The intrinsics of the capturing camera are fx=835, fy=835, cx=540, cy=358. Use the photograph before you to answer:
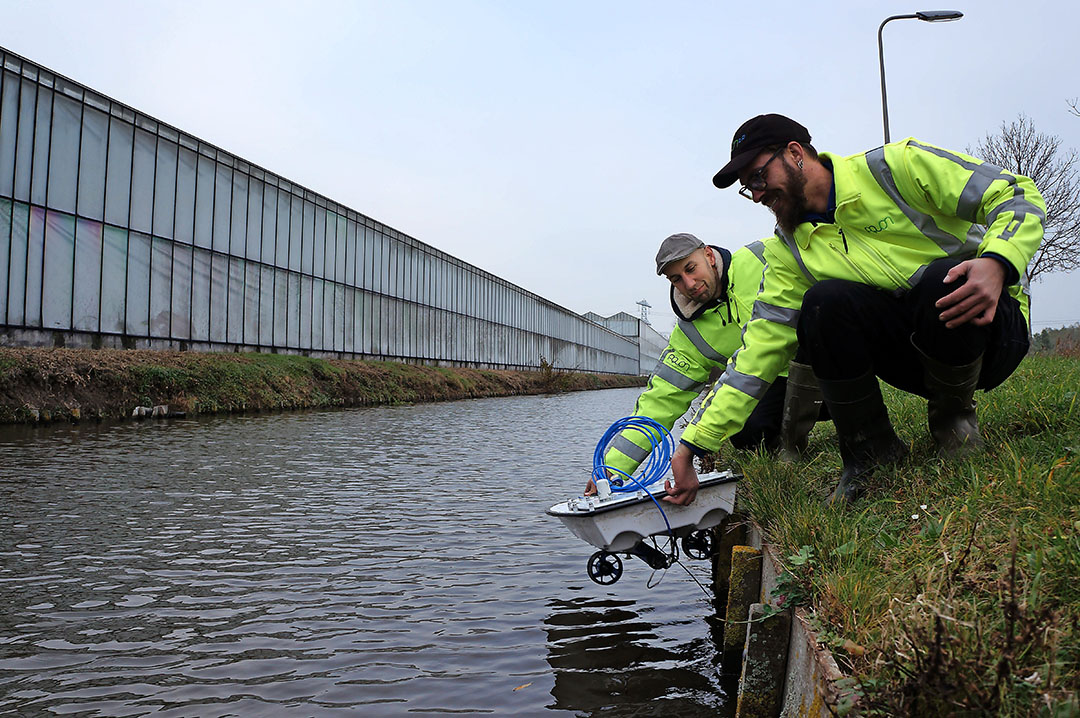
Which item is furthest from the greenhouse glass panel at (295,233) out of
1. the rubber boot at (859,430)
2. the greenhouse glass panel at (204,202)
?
the rubber boot at (859,430)

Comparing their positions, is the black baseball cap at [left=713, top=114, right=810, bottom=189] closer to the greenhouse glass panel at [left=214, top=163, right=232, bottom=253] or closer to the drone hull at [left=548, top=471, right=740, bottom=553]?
the drone hull at [left=548, top=471, right=740, bottom=553]

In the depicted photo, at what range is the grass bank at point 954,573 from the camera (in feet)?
5.17

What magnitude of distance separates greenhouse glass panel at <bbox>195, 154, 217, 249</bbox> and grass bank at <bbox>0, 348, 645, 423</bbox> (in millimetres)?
4098

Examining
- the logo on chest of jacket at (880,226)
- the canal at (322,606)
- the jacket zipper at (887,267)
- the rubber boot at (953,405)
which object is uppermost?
the logo on chest of jacket at (880,226)

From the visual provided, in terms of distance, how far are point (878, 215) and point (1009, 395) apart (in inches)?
72.6

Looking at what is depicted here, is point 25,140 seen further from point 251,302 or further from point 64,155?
point 251,302

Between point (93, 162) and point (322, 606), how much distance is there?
19698 millimetres

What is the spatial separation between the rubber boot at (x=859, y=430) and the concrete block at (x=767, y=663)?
985 millimetres

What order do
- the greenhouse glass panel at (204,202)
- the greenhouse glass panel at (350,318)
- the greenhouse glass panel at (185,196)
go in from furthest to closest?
1. the greenhouse glass panel at (350,318)
2. the greenhouse glass panel at (204,202)
3. the greenhouse glass panel at (185,196)

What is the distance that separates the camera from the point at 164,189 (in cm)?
2244

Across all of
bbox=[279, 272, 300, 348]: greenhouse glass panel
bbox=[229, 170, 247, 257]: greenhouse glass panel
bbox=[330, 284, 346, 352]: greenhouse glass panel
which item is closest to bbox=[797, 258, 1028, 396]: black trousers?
bbox=[229, 170, 247, 257]: greenhouse glass panel

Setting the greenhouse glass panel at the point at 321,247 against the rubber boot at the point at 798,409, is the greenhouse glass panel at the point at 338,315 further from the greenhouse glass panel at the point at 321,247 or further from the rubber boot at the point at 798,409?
the rubber boot at the point at 798,409

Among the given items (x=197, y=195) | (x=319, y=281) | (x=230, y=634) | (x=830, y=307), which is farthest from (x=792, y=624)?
(x=319, y=281)

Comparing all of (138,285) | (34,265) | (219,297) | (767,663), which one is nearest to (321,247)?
(219,297)
